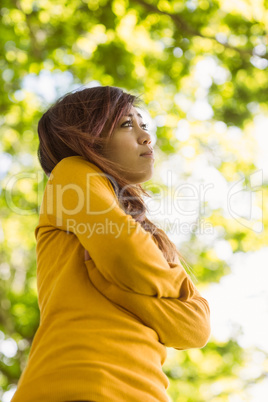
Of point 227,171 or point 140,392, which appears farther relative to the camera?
point 227,171

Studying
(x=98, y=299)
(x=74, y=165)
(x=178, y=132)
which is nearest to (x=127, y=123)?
(x=74, y=165)

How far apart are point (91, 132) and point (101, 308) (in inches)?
24.4

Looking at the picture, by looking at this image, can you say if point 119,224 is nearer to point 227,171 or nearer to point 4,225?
point 227,171

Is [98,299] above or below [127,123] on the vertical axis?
below

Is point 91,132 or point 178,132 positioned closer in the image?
point 91,132

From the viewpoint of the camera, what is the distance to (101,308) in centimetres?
119

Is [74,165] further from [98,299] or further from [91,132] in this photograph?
[98,299]

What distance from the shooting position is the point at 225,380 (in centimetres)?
601

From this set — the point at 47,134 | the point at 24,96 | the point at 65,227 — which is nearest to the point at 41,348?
the point at 65,227

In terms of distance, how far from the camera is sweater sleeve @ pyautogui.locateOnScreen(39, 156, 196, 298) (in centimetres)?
119

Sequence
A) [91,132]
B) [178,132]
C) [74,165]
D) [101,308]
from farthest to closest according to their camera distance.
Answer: [178,132]
[91,132]
[74,165]
[101,308]

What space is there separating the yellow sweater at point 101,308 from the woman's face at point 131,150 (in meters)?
0.21

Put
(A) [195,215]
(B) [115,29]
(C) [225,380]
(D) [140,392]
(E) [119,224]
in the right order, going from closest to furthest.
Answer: (D) [140,392], (E) [119,224], (B) [115,29], (A) [195,215], (C) [225,380]

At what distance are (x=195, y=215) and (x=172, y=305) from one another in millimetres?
3951
